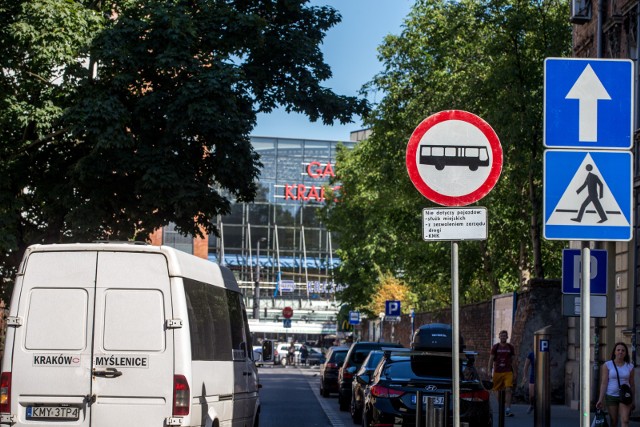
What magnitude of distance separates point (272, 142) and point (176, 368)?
10134cm

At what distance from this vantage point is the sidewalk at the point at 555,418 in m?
24.1

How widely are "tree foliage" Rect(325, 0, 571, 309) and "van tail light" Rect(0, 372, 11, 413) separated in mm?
23290

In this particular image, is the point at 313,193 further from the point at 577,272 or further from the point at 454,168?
the point at 454,168

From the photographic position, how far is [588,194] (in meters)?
7.35

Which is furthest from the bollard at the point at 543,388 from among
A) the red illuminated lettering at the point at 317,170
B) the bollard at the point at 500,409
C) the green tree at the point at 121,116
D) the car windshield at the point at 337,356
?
the red illuminated lettering at the point at 317,170

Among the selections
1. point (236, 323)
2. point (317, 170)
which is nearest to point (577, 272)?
point (236, 323)

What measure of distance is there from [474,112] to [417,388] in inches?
869

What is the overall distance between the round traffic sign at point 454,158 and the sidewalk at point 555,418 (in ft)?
45.8

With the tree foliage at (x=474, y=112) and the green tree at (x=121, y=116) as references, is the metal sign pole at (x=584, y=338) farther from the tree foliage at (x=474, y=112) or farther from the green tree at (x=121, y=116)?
the tree foliage at (x=474, y=112)

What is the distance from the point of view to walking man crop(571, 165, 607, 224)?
24.1 feet

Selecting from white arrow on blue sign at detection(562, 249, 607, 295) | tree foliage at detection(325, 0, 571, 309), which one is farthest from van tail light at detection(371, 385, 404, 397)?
tree foliage at detection(325, 0, 571, 309)

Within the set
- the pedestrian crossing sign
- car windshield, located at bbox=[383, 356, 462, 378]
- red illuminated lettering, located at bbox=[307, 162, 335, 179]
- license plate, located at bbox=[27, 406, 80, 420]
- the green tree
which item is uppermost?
red illuminated lettering, located at bbox=[307, 162, 335, 179]

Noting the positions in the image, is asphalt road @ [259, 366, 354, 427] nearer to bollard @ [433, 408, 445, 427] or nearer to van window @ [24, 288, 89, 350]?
van window @ [24, 288, 89, 350]

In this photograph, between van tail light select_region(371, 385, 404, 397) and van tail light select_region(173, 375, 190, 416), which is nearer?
van tail light select_region(173, 375, 190, 416)
